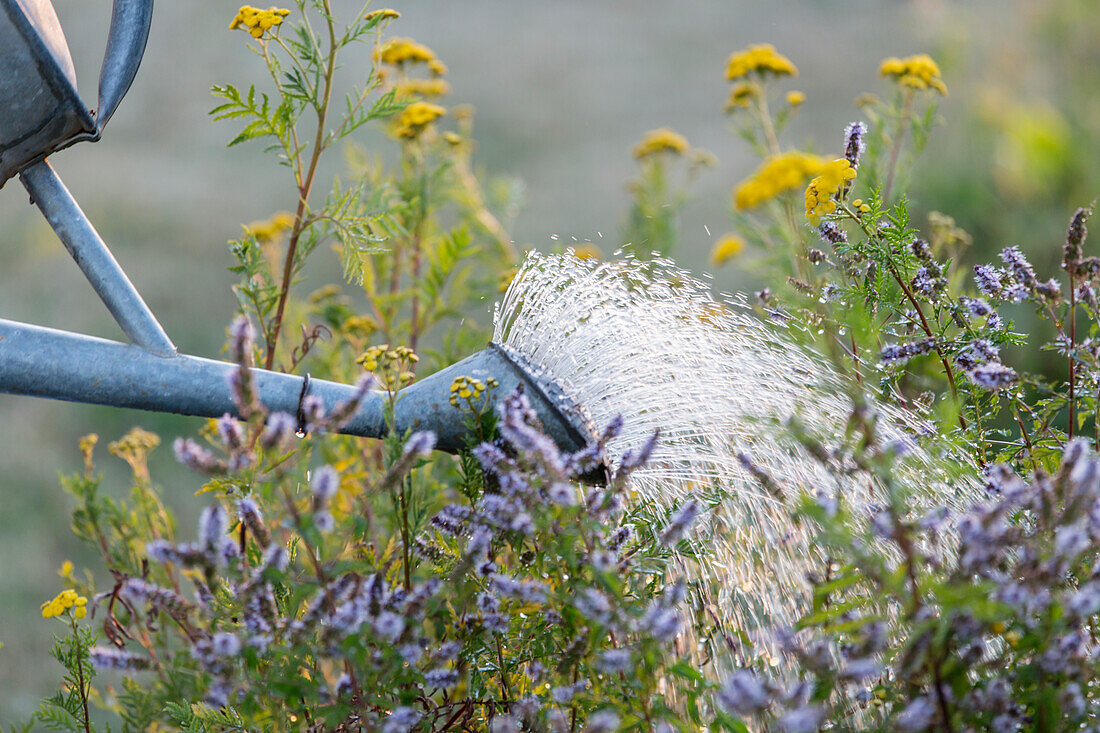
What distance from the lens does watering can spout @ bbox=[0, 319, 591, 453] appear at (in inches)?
43.3

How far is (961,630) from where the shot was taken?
29.9 inches

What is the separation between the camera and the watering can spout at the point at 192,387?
3.61 ft

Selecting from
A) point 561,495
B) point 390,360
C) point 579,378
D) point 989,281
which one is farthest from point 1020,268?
point 390,360

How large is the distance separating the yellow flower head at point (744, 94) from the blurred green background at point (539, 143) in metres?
0.29

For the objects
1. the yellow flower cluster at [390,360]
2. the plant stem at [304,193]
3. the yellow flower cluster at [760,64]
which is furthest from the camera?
the yellow flower cluster at [760,64]

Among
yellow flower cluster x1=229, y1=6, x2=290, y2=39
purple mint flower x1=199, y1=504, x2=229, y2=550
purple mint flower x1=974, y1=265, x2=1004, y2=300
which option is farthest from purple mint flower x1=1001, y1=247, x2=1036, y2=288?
yellow flower cluster x1=229, y1=6, x2=290, y2=39

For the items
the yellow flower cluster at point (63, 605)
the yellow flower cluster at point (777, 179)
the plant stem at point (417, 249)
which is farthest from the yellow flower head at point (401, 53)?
the yellow flower cluster at point (63, 605)

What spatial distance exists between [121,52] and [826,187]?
0.85 meters

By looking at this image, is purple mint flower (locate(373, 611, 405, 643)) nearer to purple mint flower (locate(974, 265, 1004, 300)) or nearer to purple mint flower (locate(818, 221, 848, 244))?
purple mint flower (locate(818, 221, 848, 244))

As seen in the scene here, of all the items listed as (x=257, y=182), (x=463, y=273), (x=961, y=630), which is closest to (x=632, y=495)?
(x=961, y=630)

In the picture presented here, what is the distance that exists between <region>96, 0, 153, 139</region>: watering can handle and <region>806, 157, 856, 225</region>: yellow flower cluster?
32.0 inches

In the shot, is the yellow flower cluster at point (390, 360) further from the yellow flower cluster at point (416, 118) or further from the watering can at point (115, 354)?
the yellow flower cluster at point (416, 118)

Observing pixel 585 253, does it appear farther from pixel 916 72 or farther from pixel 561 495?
pixel 561 495

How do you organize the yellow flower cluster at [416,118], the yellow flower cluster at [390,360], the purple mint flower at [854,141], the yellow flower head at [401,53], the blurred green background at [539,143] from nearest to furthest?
the yellow flower cluster at [390,360] → the purple mint flower at [854,141] → the yellow flower cluster at [416,118] → the yellow flower head at [401,53] → the blurred green background at [539,143]
